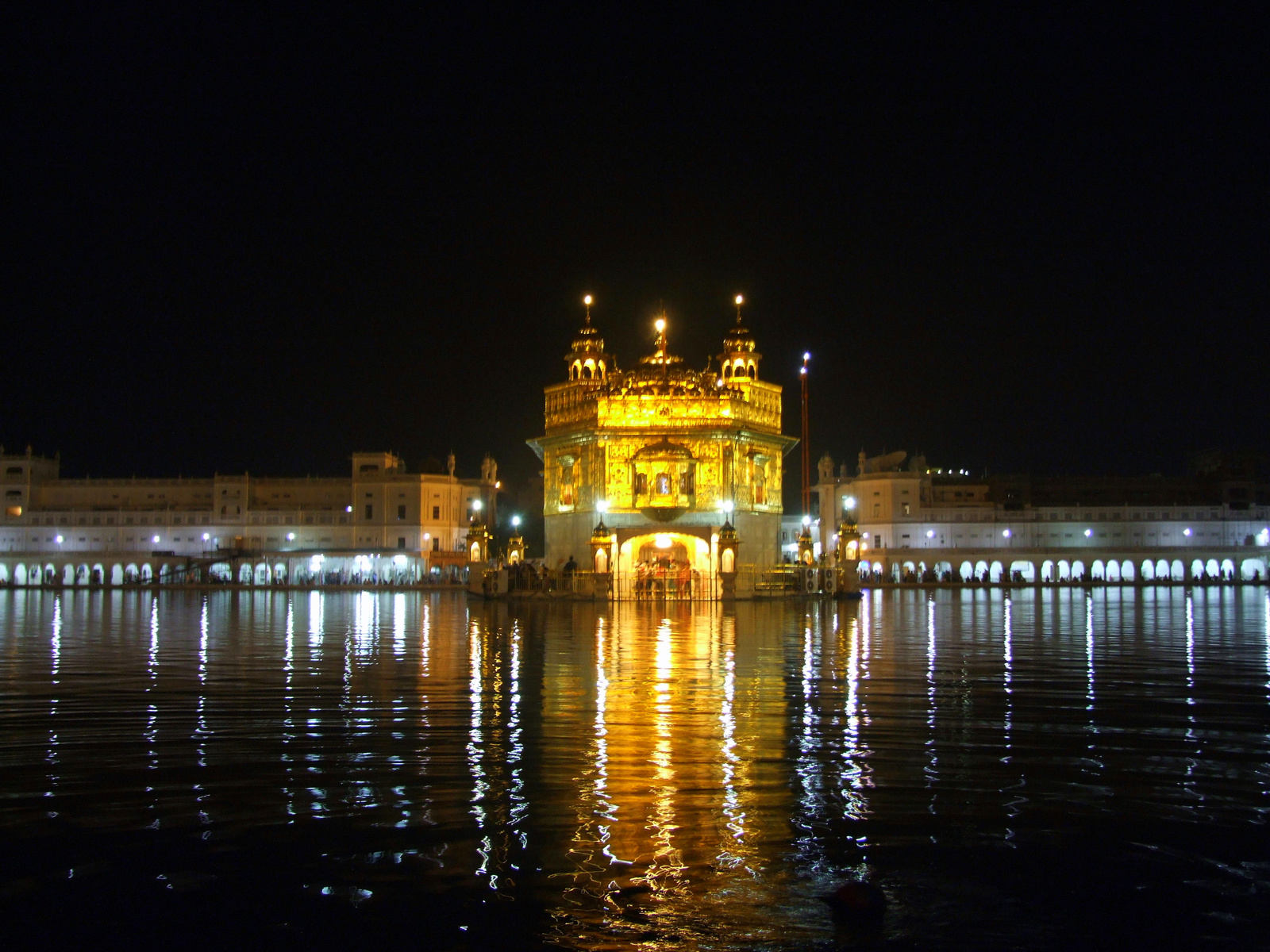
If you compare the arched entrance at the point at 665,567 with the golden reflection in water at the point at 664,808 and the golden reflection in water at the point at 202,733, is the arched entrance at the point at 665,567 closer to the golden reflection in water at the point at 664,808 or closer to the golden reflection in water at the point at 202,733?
the golden reflection in water at the point at 202,733

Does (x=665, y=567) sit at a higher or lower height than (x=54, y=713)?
higher

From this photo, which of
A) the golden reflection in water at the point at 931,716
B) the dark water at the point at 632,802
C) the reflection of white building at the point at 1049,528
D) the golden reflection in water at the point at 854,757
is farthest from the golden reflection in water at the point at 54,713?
the reflection of white building at the point at 1049,528

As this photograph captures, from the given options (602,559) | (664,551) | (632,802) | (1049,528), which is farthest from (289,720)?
(1049,528)

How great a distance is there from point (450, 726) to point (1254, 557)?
71515 mm

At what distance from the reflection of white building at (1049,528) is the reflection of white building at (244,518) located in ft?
72.3

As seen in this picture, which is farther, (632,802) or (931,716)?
(931,716)

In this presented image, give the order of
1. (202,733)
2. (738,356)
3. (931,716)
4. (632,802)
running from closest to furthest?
(632,802)
(202,733)
(931,716)
(738,356)

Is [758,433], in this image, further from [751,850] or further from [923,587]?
[751,850]

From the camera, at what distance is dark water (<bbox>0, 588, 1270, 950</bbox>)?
21.4 feet

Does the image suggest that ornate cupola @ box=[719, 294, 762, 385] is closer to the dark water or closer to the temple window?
the temple window

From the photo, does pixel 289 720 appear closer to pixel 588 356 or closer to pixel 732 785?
pixel 732 785

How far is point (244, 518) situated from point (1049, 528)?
162 ft

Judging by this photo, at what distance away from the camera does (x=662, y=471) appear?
165 feet

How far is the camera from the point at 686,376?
5144cm
